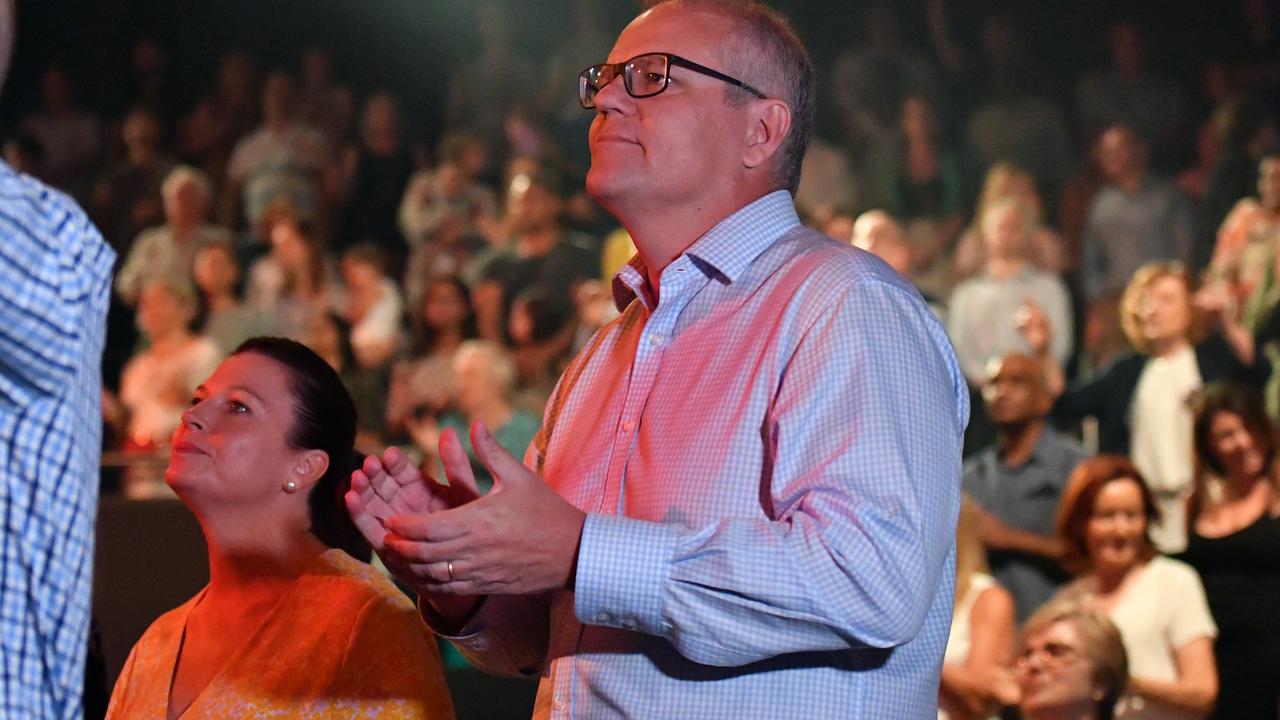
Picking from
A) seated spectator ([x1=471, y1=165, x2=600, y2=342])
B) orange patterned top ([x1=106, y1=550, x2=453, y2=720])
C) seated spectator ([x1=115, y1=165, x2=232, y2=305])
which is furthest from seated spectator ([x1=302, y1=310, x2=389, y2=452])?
orange patterned top ([x1=106, y1=550, x2=453, y2=720])

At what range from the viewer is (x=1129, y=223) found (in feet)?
23.7

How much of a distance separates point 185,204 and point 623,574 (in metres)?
7.07

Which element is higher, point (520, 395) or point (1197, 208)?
point (1197, 208)

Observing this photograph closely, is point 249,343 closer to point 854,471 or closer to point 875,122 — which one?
point 854,471

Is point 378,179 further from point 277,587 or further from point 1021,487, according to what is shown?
point 277,587

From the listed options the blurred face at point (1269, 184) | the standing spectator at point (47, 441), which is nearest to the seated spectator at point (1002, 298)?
the blurred face at point (1269, 184)

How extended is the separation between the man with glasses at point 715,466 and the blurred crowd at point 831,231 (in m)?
3.74

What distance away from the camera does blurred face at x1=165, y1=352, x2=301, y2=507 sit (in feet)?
7.61

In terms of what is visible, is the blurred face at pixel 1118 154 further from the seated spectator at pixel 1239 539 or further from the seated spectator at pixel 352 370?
the seated spectator at pixel 352 370

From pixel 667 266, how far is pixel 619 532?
0.44 m

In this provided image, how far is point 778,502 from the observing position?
4.75ft

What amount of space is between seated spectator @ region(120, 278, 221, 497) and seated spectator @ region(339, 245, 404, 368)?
0.73m

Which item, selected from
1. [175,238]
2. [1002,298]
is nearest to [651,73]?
[1002,298]

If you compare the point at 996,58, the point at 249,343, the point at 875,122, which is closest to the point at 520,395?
the point at 875,122
